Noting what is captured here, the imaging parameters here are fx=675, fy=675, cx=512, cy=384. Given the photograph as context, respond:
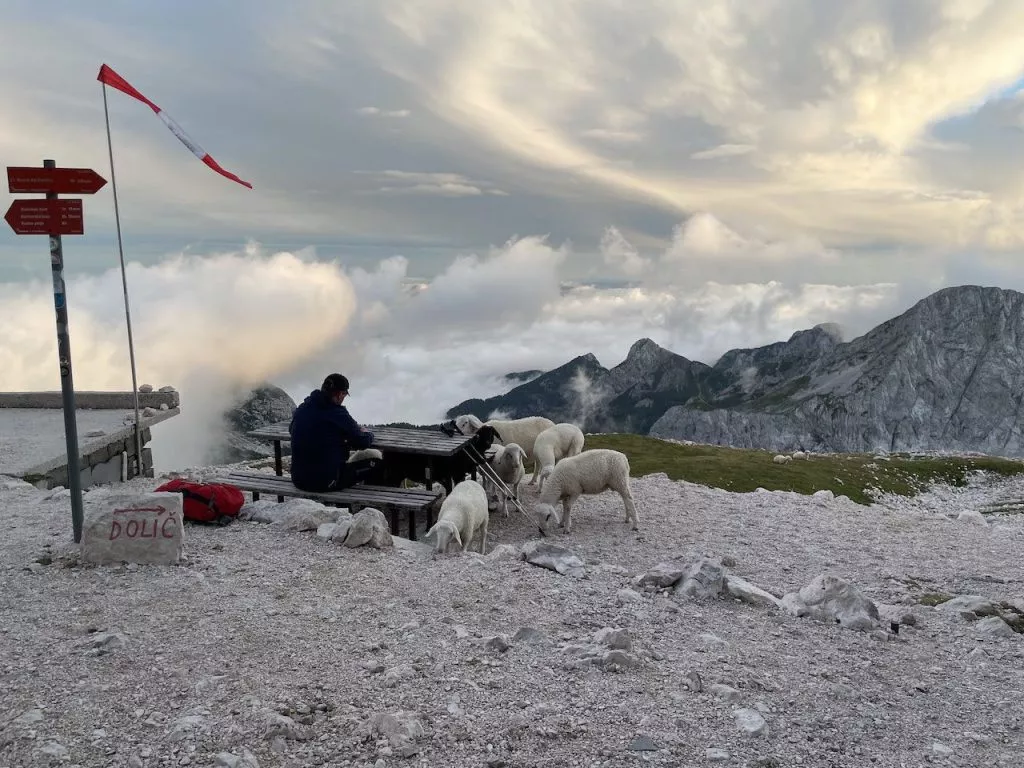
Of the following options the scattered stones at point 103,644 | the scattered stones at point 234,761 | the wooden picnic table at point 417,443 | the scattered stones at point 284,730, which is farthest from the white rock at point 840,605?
the scattered stones at point 103,644

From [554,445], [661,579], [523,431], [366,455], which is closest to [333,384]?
[366,455]

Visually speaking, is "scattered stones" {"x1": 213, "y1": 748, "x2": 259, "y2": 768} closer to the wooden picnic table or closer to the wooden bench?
the wooden bench

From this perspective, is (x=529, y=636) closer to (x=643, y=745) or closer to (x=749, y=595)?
(x=643, y=745)

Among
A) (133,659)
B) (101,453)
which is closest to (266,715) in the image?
(133,659)

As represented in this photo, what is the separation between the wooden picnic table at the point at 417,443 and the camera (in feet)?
50.0

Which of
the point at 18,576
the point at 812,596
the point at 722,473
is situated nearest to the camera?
the point at 18,576

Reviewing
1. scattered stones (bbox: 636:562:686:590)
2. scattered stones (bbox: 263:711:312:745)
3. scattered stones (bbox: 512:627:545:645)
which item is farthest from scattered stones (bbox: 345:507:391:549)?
scattered stones (bbox: 263:711:312:745)

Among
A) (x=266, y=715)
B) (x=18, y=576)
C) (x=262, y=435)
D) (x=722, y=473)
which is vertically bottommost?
(x=722, y=473)

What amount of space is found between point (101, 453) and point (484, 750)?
1987 centimetres

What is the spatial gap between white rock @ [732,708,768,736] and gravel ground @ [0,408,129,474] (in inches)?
680

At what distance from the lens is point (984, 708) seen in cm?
730

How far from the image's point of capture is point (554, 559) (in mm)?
11094

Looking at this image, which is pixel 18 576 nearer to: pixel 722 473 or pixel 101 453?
pixel 101 453

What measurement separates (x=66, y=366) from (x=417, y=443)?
7303 mm
